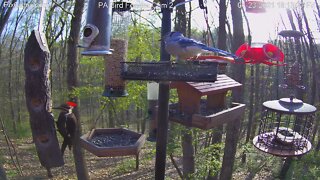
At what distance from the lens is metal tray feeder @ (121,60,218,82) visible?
2.91 meters

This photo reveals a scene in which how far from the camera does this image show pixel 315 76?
12.5m

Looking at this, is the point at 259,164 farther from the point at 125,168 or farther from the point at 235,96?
the point at 235,96

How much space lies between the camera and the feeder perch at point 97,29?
3.33 metres

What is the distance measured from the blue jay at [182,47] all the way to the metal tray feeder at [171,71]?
4.2 inches

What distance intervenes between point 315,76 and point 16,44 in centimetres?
1794

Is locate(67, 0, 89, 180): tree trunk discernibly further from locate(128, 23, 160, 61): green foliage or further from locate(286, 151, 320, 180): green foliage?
locate(286, 151, 320, 180): green foliage

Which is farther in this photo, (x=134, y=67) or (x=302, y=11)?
(x=302, y=11)

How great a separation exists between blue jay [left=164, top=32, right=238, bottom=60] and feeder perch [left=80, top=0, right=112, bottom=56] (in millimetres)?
785

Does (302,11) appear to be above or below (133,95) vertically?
above

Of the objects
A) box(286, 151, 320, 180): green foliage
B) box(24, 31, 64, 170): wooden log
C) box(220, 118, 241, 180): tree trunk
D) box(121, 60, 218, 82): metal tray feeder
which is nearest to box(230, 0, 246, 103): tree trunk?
box(220, 118, 241, 180): tree trunk

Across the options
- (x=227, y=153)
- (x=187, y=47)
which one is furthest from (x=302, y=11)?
(x=187, y=47)

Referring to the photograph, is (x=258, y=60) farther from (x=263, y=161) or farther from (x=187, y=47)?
(x=263, y=161)

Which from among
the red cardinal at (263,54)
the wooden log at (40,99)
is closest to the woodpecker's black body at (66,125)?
the wooden log at (40,99)

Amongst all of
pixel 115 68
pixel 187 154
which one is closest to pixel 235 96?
pixel 187 154
